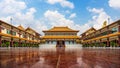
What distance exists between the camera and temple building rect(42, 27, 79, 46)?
59.9 meters

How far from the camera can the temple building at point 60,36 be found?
59.9 m

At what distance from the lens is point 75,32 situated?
61.8 m


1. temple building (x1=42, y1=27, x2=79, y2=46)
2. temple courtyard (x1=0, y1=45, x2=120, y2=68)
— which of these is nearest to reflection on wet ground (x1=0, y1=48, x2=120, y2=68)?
temple courtyard (x1=0, y1=45, x2=120, y2=68)

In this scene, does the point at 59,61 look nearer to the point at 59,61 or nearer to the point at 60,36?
the point at 59,61

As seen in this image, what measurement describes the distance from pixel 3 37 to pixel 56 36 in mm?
29360

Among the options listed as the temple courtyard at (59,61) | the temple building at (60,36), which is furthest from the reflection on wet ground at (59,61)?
the temple building at (60,36)

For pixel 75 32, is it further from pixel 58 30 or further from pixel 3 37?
pixel 3 37

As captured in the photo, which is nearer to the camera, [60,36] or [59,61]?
[59,61]

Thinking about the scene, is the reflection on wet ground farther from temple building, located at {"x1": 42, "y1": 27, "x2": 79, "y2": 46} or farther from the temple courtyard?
temple building, located at {"x1": 42, "y1": 27, "x2": 79, "y2": 46}

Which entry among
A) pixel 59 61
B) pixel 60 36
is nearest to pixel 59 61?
pixel 59 61

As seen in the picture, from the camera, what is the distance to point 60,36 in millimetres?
60531

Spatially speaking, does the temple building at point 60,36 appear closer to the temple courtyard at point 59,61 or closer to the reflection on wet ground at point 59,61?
the temple courtyard at point 59,61

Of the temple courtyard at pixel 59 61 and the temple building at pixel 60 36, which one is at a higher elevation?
the temple building at pixel 60 36

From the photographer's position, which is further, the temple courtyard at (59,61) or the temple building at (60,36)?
the temple building at (60,36)
